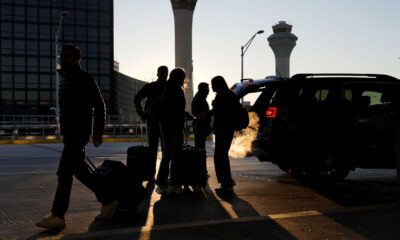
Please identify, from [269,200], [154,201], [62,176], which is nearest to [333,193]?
[269,200]

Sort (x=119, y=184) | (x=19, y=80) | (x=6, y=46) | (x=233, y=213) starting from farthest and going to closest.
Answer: (x=19, y=80) < (x=6, y=46) < (x=233, y=213) < (x=119, y=184)

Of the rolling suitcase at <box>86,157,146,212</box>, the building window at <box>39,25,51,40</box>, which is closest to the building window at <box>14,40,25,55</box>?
the building window at <box>39,25,51,40</box>

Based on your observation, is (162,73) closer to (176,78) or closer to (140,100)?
(140,100)

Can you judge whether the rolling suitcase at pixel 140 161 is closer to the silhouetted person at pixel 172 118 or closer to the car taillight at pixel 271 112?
the silhouetted person at pixel 172 118

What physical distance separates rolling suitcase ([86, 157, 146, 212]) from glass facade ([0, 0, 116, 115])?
65.5m

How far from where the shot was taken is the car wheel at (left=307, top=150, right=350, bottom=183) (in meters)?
8.29

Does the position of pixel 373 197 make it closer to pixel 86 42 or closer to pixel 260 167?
pixel 260 167

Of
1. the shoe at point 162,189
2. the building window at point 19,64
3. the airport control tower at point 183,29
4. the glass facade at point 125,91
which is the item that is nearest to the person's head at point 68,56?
the shoe at point 162,189

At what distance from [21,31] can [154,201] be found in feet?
218

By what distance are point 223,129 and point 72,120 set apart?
116 inches

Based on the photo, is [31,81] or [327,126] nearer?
[327,126]

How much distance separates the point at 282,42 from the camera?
621 feet

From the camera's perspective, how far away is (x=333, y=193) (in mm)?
7730

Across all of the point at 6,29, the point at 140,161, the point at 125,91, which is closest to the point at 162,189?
the point at 140,161
